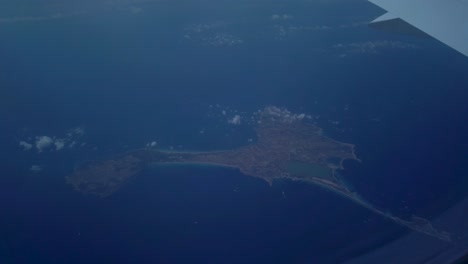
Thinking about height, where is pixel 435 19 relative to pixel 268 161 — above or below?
above

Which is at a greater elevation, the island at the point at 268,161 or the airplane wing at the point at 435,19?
the airplane wing at the point at 435,19

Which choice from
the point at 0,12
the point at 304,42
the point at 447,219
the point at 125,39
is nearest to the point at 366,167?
the point at 447,219

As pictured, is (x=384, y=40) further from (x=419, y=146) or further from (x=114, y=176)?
(x=114, y=176)

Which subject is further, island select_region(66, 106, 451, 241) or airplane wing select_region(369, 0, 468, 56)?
island select_region(66, 106, 451, 241)

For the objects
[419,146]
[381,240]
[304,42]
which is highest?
[304,42]

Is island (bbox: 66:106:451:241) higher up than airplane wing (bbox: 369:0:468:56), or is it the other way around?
airplane wing (bbox: 369:0:468:56)
